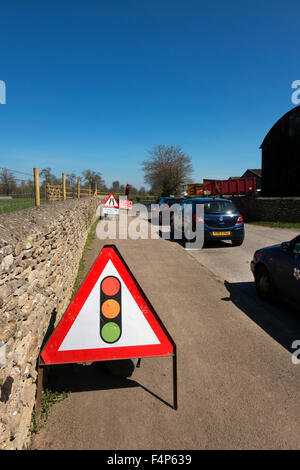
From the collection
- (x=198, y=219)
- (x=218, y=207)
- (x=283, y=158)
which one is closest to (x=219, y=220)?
(x=218, y=207)

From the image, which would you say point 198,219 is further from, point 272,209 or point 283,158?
point 283,158

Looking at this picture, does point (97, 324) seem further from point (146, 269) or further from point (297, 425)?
point (146, 269)

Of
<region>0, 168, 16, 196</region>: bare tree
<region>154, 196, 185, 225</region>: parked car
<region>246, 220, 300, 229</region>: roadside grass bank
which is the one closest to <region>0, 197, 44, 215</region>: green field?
<region>0, 168, 16, 196</region>: bare tree

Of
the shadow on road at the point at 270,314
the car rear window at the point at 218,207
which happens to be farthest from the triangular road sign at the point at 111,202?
the shadow on road at the point at 270,314

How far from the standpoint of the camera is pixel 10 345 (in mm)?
1913

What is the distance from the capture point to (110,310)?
98.3 inches

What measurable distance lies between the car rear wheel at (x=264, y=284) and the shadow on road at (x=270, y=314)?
0.14 metres

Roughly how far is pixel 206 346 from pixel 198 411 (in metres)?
1.21

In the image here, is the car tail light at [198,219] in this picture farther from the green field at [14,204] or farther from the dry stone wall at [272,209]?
the dry stone wall at [272,209]

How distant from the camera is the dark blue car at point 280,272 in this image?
4.36 m

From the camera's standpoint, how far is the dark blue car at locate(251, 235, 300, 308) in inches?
172

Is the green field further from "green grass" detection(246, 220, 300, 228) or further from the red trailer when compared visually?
the red trailer

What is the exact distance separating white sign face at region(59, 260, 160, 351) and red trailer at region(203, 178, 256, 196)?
83.5 ft

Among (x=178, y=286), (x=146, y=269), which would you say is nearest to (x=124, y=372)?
(x=178, y=286)
